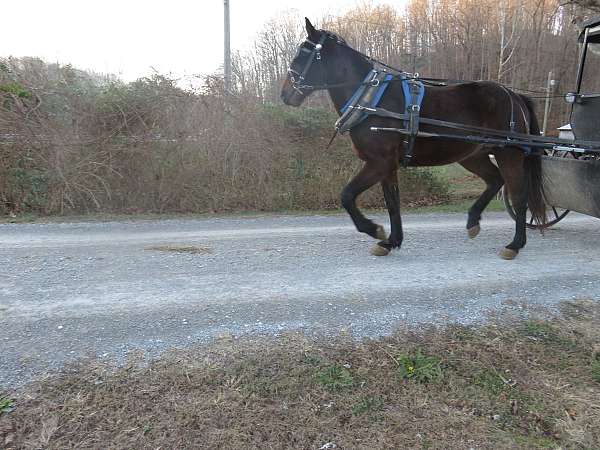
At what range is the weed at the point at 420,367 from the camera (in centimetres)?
289

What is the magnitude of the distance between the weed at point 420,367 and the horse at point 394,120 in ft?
7.60

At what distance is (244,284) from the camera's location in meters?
4.45

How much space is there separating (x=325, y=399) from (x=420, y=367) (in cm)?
70

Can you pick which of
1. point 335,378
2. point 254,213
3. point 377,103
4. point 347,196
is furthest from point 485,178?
point 254,213

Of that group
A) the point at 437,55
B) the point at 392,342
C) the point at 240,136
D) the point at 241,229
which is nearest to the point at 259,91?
the point at 240,136

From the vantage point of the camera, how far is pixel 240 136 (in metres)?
9.67

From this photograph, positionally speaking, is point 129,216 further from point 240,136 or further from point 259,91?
point 259,91

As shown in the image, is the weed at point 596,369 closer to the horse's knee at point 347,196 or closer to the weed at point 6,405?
the horse's knee at point 347,196

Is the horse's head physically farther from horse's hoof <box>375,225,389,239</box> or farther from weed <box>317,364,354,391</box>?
weed <box>317,364,354,391</box>

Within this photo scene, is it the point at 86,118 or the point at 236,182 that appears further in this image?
the point at 236,182

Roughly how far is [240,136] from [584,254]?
6604 mm

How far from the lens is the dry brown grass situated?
2395 mm

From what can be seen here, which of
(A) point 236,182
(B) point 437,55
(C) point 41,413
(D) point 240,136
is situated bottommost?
(C) point 41,413

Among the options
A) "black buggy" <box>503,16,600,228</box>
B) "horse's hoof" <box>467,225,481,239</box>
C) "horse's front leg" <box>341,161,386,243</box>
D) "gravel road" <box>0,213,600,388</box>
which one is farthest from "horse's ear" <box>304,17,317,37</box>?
"horse's hoof" <box>467,225,481,239</box>
